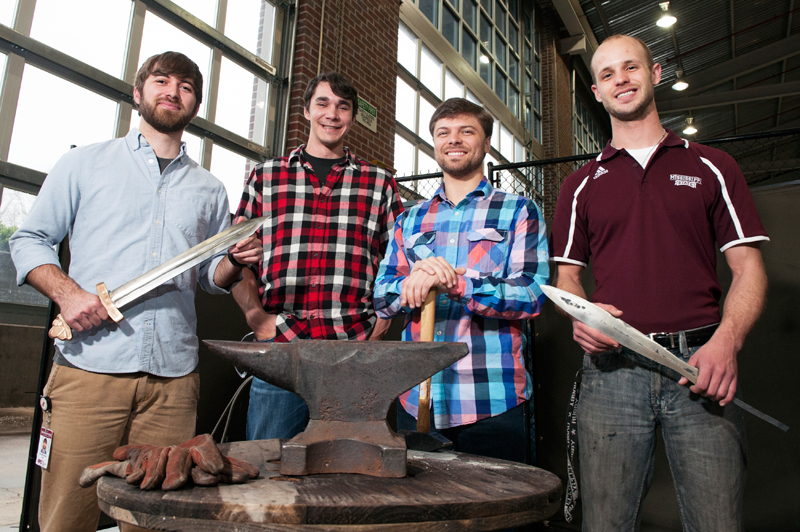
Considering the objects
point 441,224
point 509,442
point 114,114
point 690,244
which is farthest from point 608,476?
point 114,114

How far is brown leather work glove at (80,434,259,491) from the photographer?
2.95 feet

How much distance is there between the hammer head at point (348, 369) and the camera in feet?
3.59

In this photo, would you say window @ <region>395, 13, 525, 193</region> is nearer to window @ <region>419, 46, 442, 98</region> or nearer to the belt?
window @ <region>419, 46, 442, 98</region>

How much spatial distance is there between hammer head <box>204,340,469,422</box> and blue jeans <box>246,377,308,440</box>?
61 cm

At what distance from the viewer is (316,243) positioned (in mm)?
1898

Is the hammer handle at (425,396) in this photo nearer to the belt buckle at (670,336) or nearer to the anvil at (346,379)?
the anvil at (346,379)

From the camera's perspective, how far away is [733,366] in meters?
1.34

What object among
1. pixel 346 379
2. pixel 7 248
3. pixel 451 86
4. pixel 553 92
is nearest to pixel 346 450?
pixel 346 379

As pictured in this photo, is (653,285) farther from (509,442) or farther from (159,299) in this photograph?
(159,299)

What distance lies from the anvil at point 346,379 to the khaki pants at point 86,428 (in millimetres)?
654

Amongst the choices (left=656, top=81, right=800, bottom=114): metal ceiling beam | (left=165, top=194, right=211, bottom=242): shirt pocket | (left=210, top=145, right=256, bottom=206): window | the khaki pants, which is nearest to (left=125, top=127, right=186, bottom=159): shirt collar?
(left=165, top=194, right=211, bottom=242): shirt pocket

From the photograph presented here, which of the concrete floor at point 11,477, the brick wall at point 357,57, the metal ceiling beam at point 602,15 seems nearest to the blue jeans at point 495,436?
the concrete floor at point 11,477

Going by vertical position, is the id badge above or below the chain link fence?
below

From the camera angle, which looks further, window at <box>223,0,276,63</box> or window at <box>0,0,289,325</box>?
window at <box>223,0,276,63</box>
